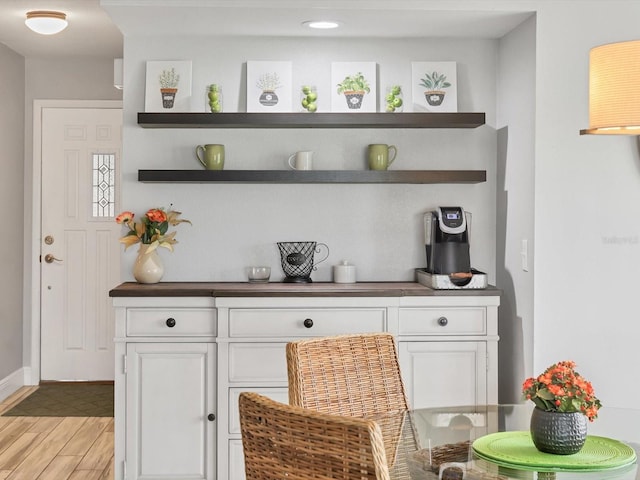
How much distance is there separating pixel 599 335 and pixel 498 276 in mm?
647

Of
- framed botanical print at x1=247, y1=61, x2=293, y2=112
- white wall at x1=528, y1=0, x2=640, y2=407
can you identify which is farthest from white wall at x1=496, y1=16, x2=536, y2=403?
framed botanical print at x1=247, y1=61, x2=293, y2=112

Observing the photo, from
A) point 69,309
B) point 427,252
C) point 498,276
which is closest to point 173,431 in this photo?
point 427,252

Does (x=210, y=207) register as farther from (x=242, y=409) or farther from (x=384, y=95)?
(x=242, y=409)

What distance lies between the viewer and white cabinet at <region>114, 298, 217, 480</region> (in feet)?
12.5

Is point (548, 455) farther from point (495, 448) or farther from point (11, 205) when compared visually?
point (11, 205)

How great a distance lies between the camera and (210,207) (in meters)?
4.24

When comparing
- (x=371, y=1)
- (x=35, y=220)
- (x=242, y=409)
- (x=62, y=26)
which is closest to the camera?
(x=242, y=409)

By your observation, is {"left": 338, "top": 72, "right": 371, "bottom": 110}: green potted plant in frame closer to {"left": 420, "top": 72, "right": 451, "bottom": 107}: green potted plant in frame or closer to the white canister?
{"left": 420, "top": 72, "right": 451, "bottom": 107}: green potted plant in frame

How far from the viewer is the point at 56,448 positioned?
468 centimetres

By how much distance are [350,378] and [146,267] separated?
5.04 ft

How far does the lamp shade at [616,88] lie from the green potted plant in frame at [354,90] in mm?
1980

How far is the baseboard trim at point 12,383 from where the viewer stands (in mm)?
5863

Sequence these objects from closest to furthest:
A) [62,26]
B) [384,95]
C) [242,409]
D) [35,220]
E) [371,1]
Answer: [242,409], [371,1], [384,95], [62,26], [35,220]

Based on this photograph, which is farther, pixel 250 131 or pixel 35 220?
pixel 35 220
